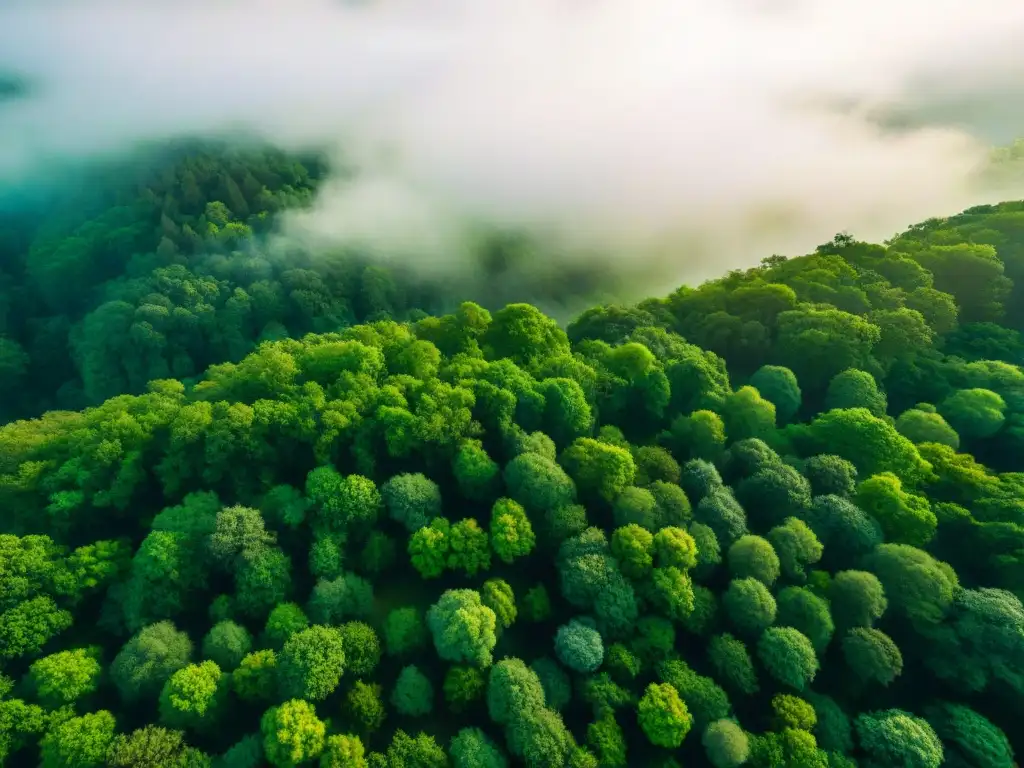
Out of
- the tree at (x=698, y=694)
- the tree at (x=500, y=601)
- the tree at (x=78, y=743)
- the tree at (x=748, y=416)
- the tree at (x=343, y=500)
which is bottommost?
the tree at (x=78, y=743)

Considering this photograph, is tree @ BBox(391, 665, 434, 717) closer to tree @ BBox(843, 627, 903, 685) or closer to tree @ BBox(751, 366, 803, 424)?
tree @ BBox(843, 627, 903, 685)

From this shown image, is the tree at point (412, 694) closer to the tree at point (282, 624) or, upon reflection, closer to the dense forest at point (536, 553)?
the dense forest at point (536, 553)

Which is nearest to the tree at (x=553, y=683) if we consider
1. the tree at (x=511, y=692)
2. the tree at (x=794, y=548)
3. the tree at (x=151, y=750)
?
the tree at (x=511, y=692)

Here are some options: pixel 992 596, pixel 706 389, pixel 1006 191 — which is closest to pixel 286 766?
pixel 706 389

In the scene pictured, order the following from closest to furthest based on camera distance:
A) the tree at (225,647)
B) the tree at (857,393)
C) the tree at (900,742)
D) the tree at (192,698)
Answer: the tree at (192,698), the tree at (900,742), the tree at (225,647), the tree at (857,393)

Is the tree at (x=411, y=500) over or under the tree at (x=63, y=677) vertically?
over

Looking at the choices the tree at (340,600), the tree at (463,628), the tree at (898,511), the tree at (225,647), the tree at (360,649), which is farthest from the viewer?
the tree at (898,511)

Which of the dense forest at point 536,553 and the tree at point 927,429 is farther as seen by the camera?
the tree at point 927,429

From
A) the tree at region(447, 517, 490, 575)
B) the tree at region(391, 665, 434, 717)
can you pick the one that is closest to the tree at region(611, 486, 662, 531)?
the tree at region(447, 517, 490, 575)
